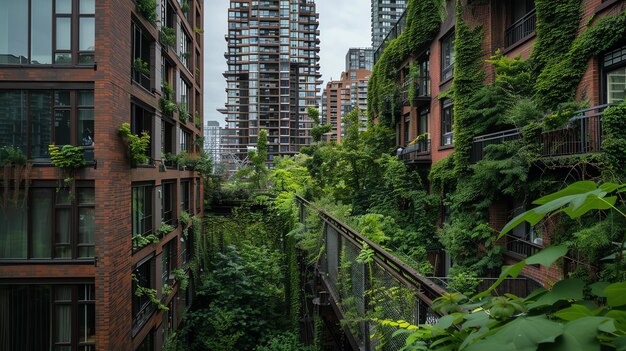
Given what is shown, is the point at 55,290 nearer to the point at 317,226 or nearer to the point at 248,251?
the point at 317,226

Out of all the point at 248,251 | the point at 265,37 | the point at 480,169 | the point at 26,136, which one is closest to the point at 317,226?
the point at 480,169

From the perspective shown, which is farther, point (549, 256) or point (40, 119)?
point (40, 119)

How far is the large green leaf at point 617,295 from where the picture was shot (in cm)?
117

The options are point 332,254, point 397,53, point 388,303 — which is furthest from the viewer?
point 397,53

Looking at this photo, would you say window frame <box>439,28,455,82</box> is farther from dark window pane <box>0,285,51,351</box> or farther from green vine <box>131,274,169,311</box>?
dark window pane <box>0,285,51,351</box>

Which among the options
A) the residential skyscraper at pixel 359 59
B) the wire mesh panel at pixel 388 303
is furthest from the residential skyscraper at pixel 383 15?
the wire mesh panel at pixel 388 303

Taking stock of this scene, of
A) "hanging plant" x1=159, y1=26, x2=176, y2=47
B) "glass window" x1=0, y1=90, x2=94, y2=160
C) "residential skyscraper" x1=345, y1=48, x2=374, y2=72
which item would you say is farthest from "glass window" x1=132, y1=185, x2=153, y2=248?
"residential skyscraper" x1=345, y1=48, x2=374, y2=72

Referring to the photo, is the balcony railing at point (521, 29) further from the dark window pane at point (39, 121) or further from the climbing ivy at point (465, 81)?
the dark window pane at point (39, 121)

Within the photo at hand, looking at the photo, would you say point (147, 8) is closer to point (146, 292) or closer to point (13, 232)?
point (13, 232)

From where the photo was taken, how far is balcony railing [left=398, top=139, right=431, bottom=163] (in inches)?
822

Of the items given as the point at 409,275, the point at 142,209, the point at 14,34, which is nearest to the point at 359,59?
the point at 142,209

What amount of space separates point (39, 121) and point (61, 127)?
25.1 inches

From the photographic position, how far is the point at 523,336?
1041mm

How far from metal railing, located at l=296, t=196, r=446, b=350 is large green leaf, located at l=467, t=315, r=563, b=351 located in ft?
4.89
